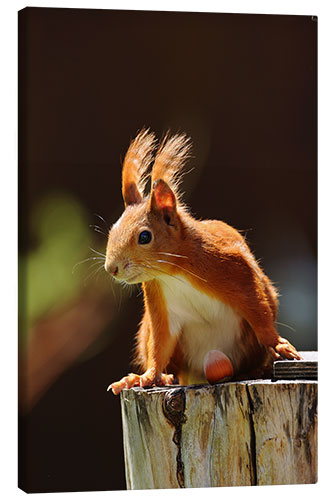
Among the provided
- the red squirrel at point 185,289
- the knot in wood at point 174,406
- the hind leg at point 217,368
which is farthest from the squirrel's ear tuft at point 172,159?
the knot in wood at point 174,406

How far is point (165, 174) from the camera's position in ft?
14.6

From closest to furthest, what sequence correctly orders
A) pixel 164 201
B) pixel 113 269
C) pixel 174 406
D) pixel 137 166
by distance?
pixel 174 406, pixel 113 269, pixel 164 201, pixel 137 166

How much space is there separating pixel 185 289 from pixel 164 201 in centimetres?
41

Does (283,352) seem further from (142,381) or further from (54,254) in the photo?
(54,254)

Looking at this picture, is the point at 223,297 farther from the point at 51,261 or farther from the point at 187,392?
the point at 51,261

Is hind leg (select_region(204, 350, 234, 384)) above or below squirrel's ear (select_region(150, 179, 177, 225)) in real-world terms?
below

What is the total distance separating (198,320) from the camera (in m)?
4.38

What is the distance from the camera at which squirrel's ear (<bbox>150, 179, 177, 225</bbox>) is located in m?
4.29

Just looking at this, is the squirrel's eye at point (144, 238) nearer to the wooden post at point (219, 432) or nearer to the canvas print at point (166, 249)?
the canvas print at point (166, 249)

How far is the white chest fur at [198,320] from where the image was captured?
434 cm

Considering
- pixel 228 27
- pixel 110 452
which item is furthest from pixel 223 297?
pixel 228 27

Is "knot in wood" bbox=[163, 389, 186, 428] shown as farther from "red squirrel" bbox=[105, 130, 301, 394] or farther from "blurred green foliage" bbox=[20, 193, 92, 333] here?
"blurred green foliage" bbox=[20, 193, 92, 333]

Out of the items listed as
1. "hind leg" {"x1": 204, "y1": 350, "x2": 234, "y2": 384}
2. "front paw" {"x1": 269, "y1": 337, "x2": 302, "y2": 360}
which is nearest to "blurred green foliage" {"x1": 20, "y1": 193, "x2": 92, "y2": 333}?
"hind leg" {"x1": 204, "y1": 350, "x2": 234, "y2": 384}

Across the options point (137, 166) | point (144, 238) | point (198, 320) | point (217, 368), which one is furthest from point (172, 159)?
point (217, 368)
